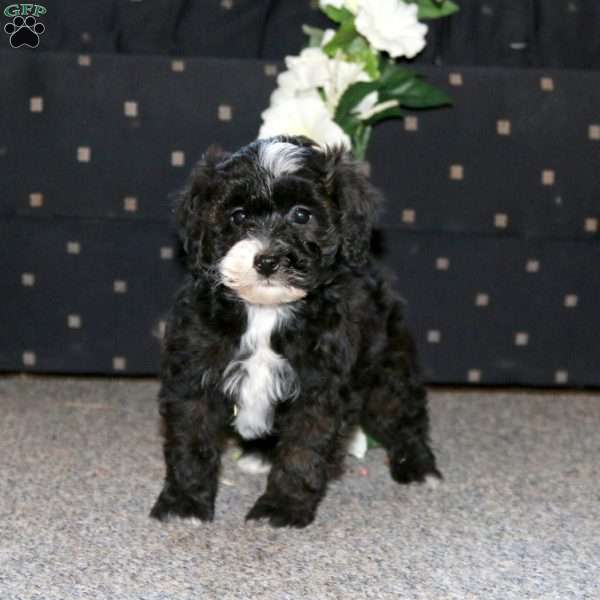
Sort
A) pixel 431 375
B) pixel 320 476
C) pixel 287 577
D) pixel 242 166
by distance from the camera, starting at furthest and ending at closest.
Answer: pixel 431 375
pixel 320 476
pixel 242 166
pixel 287 577

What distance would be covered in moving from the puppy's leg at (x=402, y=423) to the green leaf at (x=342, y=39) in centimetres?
100

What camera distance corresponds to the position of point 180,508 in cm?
272

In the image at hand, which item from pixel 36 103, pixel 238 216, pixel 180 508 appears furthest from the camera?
pixel 36 103

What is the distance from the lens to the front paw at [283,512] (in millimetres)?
2703

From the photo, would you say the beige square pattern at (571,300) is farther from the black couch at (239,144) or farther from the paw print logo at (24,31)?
the paw print logo at (24,31)

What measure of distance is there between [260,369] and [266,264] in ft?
1.08

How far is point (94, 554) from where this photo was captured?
Answer: 248 cm

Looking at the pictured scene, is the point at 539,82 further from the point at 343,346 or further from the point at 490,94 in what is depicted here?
the point at 343,346

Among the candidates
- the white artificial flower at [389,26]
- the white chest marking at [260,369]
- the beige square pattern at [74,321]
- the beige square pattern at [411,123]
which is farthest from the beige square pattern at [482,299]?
the beige square pattern at [74,321]

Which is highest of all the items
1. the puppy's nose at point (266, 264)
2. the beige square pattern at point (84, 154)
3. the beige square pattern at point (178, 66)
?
the beige square pattern at point (178, 66)

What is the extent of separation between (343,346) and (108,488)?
0.79m

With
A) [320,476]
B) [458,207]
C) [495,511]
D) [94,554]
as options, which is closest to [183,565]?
[94,554]

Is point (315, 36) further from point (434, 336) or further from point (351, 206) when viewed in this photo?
point (434, 336)

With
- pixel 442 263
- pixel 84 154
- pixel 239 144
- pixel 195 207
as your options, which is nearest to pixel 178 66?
pixel 239 144
